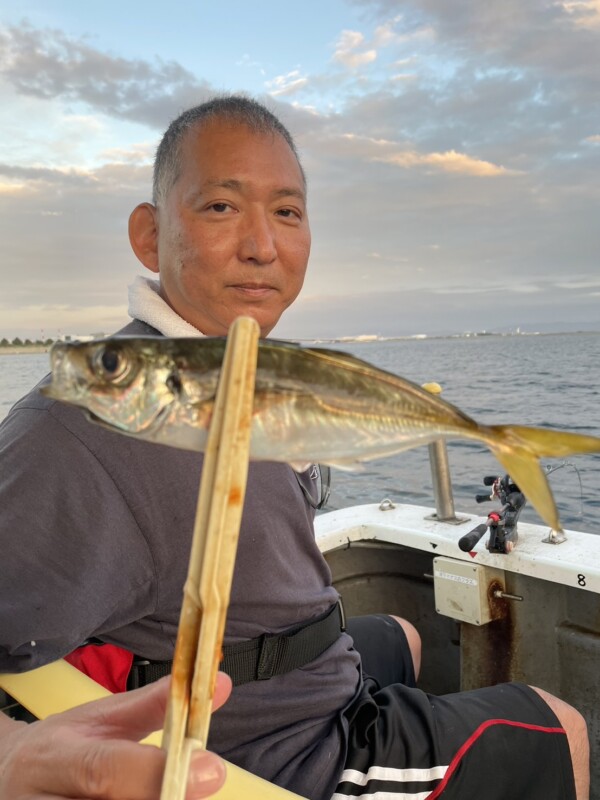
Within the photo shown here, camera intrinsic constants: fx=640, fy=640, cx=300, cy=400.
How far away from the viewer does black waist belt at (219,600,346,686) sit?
2066mm

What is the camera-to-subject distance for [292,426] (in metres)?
0.85

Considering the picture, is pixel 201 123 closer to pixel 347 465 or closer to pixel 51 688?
pixel 347 465

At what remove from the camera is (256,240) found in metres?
2.20

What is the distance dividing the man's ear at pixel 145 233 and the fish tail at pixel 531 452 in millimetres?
1875

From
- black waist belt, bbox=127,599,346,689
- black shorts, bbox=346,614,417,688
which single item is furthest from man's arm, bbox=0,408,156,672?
black shorts, bbox=346,614,417,688

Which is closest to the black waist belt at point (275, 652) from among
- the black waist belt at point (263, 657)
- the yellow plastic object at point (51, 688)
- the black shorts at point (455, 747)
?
the black waist belt at point (263, 657)

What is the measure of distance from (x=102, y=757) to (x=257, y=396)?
1.92 ft

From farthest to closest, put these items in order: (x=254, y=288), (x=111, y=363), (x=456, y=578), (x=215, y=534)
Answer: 1. (x=456, y=578)
2. (x=254, y=288)
3. (x=111, y=363)
4. (x=215, y=534)

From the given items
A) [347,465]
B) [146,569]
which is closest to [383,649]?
[146,569]

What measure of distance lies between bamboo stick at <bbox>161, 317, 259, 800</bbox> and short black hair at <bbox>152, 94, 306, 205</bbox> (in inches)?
68.4

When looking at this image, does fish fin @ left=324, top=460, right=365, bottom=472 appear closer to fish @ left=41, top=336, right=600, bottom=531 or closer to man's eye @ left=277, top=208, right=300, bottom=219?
fish @ left=41, top=336, right=600, bottom=531

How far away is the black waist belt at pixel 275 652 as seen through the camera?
2066 millimetres

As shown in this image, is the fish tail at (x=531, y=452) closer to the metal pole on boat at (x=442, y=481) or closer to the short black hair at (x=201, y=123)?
the short black hair at (x=201, y=123)

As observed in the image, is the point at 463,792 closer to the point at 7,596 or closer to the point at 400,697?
the point at 400,697
